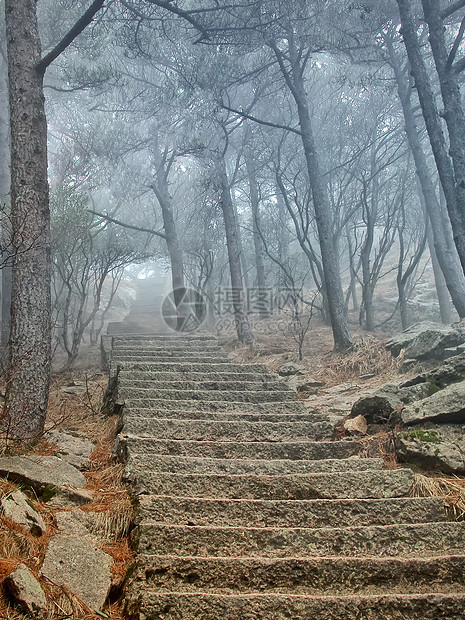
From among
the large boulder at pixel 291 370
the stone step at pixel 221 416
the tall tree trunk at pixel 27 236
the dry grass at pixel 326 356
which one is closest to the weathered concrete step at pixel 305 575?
the tall tree trunk at pixel 27 236

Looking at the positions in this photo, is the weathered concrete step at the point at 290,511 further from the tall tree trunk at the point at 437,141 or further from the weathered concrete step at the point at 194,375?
the tall tree trunk at the point at 437,141

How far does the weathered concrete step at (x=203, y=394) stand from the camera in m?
4.91

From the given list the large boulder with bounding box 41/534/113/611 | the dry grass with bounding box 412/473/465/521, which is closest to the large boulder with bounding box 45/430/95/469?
the large boulder with bounding box 41/534/113/611

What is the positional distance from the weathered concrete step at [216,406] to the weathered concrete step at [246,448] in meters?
0.89

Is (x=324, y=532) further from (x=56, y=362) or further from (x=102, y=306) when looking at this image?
(x=102, y=306)

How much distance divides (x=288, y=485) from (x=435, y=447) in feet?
3.74

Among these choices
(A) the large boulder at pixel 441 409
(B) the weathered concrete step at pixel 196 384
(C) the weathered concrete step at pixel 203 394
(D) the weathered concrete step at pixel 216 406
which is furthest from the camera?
(B) the weathered concrete step at pixel 196 384

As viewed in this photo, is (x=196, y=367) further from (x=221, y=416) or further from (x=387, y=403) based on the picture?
(x=387, y=403)

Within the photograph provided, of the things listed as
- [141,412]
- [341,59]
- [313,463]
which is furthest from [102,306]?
[313,463]

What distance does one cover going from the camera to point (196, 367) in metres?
6.23

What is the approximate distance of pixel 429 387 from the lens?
14.1ft

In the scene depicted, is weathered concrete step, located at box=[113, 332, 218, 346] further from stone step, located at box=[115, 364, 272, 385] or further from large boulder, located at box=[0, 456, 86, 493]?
large boulder, located at box=[0, 456, 86, 493]

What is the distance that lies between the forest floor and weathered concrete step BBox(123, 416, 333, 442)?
39 centimetres

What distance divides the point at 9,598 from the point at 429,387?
3.72m
